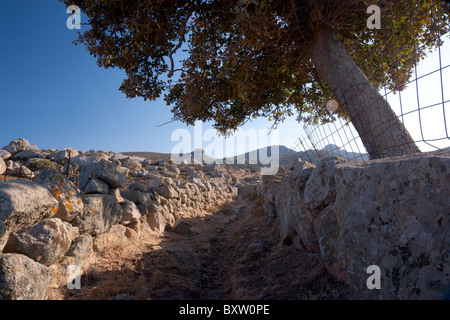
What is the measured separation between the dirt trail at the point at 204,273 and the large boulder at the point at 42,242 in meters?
0.50

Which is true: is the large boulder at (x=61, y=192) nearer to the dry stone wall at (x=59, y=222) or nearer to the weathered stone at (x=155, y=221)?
the dry stone wall at (x=59, y=222)

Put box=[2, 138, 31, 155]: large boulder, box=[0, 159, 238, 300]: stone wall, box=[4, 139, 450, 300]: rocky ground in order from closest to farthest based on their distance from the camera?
box=[4, 139, 450, 300]: rocky ground < box=[0, 159, 238, 300]: stone wall < box=[2, 138, 31, 155]: large boulder

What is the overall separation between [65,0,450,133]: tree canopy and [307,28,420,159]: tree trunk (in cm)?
55

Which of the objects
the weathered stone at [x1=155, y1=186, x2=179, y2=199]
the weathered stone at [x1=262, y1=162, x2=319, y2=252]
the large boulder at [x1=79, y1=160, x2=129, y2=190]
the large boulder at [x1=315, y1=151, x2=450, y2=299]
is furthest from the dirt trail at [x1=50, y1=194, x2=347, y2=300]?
the weathered stone at [x1=155, y1=186, x2=179, y2=199]

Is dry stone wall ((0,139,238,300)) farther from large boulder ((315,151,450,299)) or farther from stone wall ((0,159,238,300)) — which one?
large boulder ((315,151,450,299))

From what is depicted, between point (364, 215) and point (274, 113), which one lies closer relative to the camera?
point (364, 215)

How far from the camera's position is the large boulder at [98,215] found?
4.46 meters

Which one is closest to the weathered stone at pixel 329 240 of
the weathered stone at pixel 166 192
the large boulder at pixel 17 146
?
the weathered stone at pixel 166 192

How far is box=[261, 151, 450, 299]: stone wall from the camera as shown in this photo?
2.08 metres

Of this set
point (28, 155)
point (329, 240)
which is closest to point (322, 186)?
point (329, 240)

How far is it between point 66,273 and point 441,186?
4661mm
